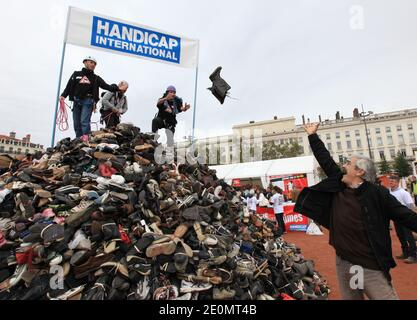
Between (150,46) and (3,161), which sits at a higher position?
(150,46)

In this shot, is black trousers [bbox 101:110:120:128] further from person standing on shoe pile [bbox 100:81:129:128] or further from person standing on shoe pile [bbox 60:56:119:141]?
person standing on shoe pile [bbox 60:56:119:141]

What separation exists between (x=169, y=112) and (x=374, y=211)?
4724mm

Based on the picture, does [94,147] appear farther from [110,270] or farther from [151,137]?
[110,270]

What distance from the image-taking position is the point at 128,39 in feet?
22.1

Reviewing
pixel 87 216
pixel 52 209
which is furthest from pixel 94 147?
pixel 87 216

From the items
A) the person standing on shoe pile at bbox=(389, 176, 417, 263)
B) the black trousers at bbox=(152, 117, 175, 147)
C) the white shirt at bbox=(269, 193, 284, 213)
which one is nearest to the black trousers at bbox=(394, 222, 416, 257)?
the person standing on shoe pile at bbox=(389, 176, 417, 263)

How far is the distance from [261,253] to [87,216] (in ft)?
8.98

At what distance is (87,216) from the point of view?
10.3 ft

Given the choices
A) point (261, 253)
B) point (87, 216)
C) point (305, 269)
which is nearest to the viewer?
point (87, 216)

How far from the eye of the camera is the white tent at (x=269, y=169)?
12916 millimetres

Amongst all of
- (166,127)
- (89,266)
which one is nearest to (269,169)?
(166,127)

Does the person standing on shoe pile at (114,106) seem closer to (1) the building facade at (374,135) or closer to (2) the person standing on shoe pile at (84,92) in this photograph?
(2) the person standing on shoe pile at (84,92)

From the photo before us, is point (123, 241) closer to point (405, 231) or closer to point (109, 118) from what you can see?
point (109, 118)

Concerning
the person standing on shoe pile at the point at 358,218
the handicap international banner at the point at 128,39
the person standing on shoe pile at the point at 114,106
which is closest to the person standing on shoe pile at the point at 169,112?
the person standing on shoe pile at the point at 114,106
